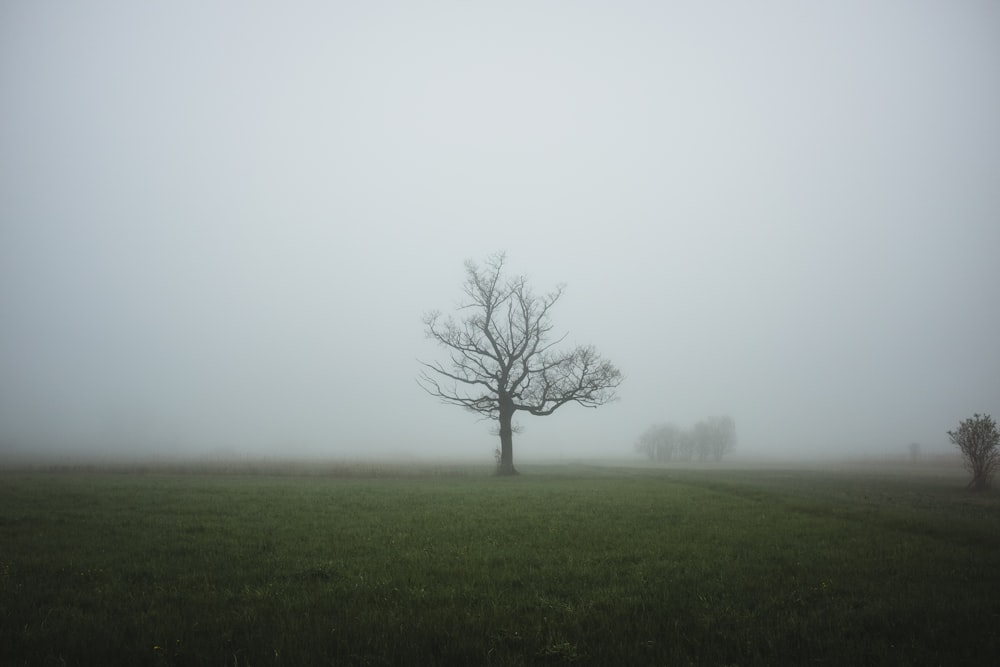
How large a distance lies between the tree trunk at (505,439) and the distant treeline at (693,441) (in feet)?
261

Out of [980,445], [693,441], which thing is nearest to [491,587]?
[980,445]

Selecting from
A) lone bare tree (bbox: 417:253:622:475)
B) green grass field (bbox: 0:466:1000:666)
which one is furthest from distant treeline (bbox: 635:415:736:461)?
green grass field (bbox: 0:466:1000:666)

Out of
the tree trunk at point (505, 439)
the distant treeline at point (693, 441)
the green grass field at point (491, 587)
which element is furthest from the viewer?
the distant treeline at point (693, 441)

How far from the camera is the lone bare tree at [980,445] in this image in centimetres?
2486

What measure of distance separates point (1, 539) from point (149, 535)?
2.82m

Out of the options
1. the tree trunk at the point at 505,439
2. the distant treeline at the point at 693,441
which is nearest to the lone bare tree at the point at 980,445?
the tree trunk at the point at 505,439

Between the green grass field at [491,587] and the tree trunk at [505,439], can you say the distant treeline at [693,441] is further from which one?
the green grass field at [491,587]

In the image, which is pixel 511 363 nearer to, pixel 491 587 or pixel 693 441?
pixel 491 587

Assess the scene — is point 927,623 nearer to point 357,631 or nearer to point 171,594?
point 357,631

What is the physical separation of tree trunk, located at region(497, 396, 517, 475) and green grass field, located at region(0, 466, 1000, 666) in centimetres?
2116

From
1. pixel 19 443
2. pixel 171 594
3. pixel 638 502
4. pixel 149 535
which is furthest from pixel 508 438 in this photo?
pixel 19 443

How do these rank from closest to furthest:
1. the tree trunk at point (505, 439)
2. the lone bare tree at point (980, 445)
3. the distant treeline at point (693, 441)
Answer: the lone bare tree at point (980, 445) → the tree trunk at point (505, 439) → the distant treeline at point (693, 441)

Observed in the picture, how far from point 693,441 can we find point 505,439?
83.7 meters

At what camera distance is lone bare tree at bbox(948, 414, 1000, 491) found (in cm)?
2486
